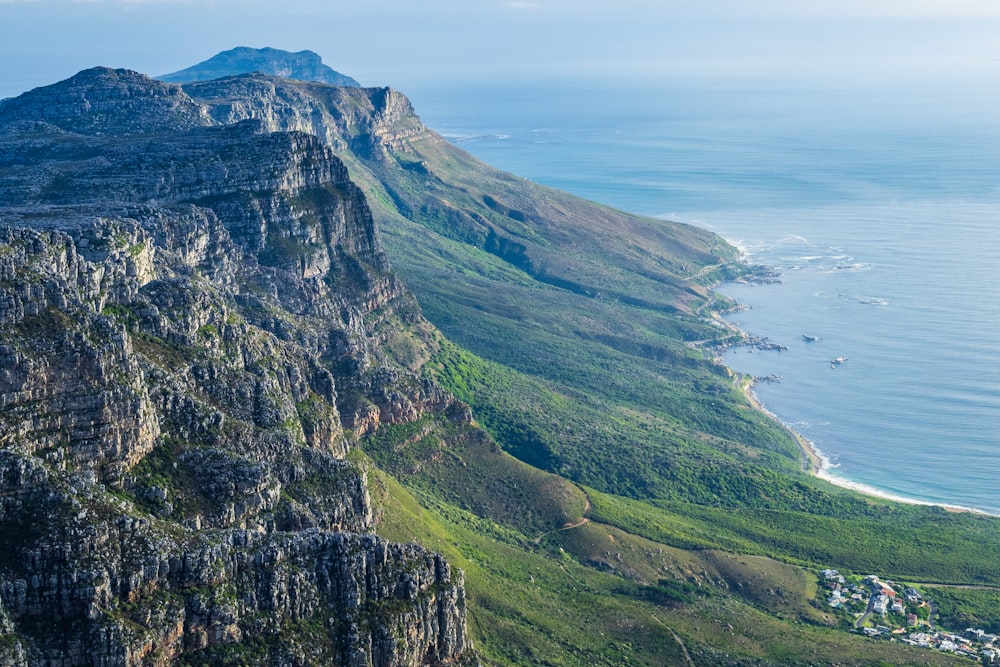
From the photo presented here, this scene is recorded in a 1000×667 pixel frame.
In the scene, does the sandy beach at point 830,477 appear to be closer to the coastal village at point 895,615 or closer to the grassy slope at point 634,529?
the grassy slope at point 634,529

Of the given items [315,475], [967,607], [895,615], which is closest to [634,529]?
[895,615]

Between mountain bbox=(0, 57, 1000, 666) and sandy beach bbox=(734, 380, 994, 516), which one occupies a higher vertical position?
mountain bbox=(0, 57, 1000, 666)

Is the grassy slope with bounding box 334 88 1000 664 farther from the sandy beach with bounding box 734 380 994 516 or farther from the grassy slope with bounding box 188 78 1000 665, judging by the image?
the sandy beach with bounding box 734 380 994 516

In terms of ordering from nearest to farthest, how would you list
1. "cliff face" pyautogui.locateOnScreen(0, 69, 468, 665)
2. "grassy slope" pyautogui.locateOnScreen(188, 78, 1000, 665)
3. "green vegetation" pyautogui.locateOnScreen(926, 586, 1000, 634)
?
"cliff face" pyautogui.locateOnScreen(0, 69, 468, 665)
"grassy slope" pyautogui.locateOnScreen(188, 78, 1000, 665)
"green vegetation" pyautogui.locateOnScreen(926, 586, 1000, 634)

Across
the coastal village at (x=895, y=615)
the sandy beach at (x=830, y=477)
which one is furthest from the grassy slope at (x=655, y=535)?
the coastal village at (x=895, y=615)

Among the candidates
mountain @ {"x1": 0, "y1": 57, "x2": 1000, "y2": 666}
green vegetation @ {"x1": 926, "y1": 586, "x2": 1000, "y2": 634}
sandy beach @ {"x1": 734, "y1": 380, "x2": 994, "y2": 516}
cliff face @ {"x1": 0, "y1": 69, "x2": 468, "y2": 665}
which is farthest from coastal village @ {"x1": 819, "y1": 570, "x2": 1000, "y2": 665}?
cliff face @ {"x1": 0, "y1": 69, "x2": 468, "y2": 665}

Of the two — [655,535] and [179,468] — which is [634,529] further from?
[179,468]
